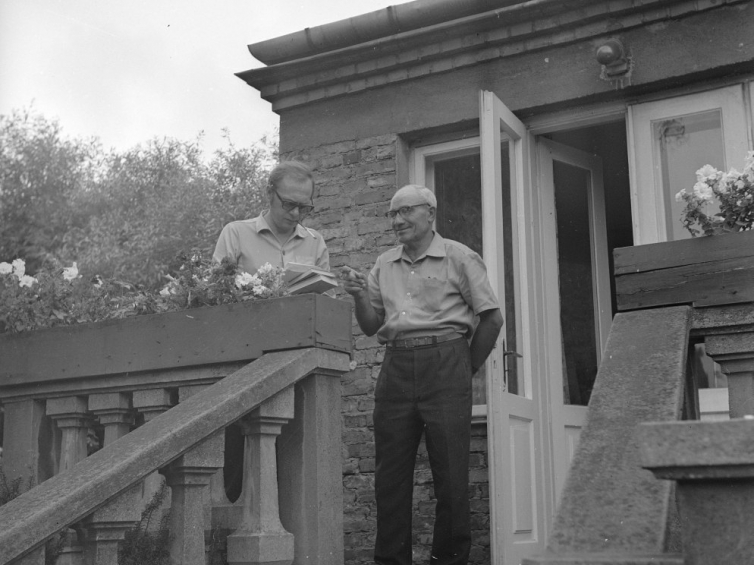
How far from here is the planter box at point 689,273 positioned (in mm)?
3562

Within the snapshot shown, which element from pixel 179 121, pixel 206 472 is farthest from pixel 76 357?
pixel 179 121

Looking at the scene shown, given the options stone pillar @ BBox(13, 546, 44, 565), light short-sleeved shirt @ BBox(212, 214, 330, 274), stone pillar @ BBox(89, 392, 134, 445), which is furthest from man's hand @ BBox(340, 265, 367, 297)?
stone pillar @ BBox(13, 546, 44, 565)

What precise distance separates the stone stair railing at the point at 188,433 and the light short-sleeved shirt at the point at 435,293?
0.84m

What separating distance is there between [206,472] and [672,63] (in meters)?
4.00

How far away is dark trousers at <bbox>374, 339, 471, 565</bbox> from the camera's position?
173 inches

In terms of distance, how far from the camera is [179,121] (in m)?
23.7

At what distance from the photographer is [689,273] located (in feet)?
12.0

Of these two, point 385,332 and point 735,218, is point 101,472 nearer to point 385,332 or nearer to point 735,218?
point 385,332

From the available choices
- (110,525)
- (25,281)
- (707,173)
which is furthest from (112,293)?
(707,173)

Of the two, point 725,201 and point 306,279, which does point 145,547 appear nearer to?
point 306,279

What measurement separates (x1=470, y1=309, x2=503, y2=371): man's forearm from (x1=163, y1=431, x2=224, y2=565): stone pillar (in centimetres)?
177

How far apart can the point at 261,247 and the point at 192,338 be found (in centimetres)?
89

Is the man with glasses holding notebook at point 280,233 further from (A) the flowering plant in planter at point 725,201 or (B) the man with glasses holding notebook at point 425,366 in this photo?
(A) the flowering plant in planter at point 725,201

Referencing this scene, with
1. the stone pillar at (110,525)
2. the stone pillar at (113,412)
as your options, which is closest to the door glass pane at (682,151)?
the stone pillar at (113,412)
